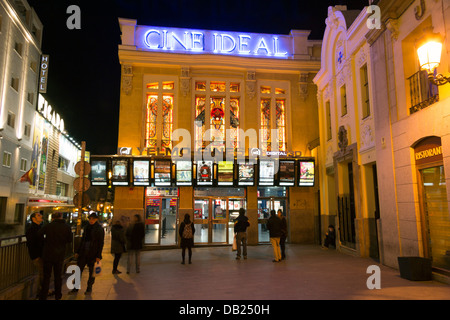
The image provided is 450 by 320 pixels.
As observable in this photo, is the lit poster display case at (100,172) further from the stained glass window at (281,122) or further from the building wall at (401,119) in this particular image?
the building wall at (401,119)

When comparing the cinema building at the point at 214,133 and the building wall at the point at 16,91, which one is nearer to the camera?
the cinema building at the point at 214,133

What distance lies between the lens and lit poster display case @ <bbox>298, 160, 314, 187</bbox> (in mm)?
18078

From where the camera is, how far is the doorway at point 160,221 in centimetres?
1795

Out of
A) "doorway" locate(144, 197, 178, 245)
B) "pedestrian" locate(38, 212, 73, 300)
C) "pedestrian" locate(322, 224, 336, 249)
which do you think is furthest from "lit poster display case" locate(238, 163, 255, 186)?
"pedestrian" locate(38, 212, 73, 300)

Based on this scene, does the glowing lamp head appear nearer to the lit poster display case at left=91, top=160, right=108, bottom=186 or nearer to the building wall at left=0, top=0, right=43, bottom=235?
the lit poster display case at left=91, top=160, right=108, bottom=186

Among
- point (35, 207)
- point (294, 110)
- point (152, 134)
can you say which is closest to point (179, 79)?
point (152, 134)

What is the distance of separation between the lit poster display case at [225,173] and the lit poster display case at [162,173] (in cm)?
271

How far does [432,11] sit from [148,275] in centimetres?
1115

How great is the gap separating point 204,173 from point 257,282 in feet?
30.8

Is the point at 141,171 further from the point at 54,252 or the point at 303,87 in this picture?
the point at 303,87

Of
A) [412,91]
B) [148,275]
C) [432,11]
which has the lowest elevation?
[148,275]

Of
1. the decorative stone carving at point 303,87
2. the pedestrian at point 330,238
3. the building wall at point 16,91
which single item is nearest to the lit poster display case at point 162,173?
the pedestrian at point 330,238
